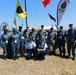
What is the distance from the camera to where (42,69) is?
42.0ft

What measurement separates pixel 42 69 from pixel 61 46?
112 inches

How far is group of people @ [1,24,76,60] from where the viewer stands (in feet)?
46.9

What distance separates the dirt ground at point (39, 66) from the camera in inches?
486

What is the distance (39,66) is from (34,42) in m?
1.93

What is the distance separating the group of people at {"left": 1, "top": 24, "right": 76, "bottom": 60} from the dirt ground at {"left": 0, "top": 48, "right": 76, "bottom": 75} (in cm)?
51

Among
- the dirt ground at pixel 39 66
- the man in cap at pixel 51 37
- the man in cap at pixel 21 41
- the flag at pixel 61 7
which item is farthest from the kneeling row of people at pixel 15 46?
the flag at pixel 61 7

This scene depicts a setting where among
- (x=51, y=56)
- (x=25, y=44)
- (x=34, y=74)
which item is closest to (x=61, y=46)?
(x=51, y=56)

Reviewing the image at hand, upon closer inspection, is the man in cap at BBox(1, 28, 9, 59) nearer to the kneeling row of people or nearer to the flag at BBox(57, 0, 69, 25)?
the kneeling row of people

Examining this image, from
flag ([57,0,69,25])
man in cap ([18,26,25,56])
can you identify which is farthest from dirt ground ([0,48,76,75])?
flag ([57,0,69,25])

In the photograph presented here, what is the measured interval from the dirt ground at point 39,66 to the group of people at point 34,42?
0.51 m

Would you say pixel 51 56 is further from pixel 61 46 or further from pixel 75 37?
pixel 75 37

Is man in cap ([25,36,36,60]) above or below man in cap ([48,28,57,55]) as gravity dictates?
below

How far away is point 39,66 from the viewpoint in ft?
43.5

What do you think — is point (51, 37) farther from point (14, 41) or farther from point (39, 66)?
point (39, 66)
